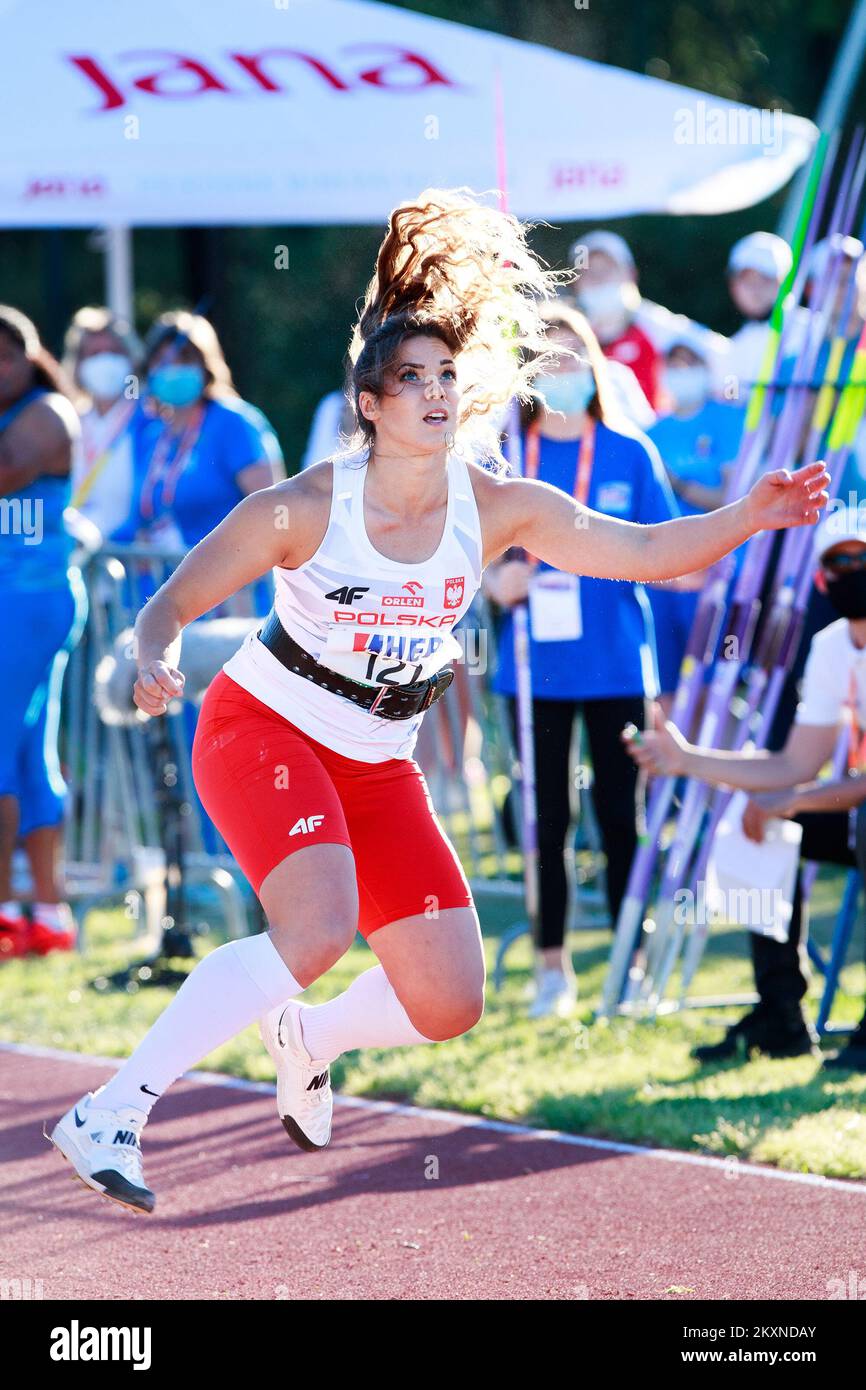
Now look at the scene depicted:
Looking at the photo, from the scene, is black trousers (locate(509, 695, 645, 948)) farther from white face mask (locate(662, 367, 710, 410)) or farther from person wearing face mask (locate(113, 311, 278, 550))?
white face mask (locate(662, 367, 710, 410))

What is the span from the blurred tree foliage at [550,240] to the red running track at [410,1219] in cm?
1373

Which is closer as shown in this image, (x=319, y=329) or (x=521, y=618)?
(x=521, y=618)

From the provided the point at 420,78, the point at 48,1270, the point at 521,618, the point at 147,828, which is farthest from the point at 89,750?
the point at 48,1270

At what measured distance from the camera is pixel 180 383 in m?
8.41

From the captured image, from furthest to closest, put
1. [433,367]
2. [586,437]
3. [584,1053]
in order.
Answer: [586,437], [584,1053], [433,367]

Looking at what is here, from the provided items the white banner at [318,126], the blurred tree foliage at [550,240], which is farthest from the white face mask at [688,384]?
the blurred tree foliage at [550,240]

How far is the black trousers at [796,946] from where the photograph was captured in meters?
6.01

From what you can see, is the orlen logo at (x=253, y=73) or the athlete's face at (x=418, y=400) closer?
the athlete's face at (x=418, y=400)

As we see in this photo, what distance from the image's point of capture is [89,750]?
8.82m

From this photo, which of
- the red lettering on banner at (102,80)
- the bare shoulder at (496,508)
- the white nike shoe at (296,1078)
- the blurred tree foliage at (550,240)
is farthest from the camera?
the blurred tree foliage at (550,240)

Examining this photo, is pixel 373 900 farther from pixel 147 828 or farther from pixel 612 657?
pixel 147 828

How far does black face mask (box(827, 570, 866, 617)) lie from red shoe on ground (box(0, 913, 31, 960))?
3830 mm

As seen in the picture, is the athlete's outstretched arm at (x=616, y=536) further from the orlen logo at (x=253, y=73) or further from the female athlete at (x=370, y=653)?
the orlen logo at (x=253, y=73)

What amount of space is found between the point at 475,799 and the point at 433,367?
25.5ft
